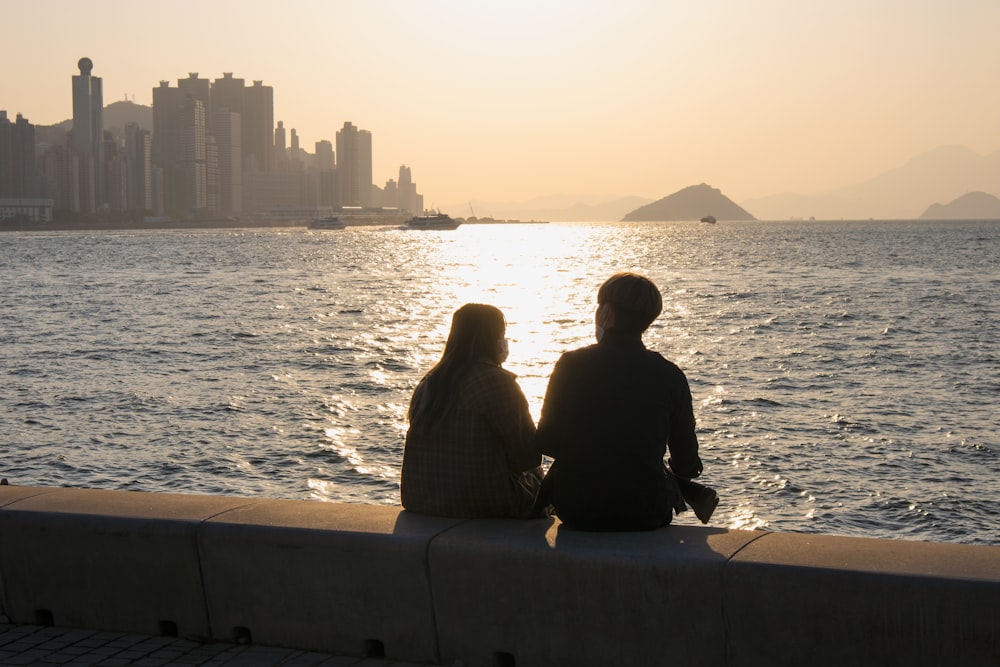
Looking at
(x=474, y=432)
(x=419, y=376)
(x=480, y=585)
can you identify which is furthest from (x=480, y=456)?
(x=419, y=376)

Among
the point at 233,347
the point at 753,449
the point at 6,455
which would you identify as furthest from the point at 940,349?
the point at 6,455

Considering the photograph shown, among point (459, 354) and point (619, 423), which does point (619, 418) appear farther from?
point (459, 354)

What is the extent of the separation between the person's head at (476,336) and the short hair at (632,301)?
58 centimetres

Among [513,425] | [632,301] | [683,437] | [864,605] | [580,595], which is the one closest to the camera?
[864,605]

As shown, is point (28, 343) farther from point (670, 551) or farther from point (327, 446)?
point (670, 551)

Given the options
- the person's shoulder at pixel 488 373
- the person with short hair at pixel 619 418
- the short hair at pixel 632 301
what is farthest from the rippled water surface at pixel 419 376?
the short hair at pixel 632 301

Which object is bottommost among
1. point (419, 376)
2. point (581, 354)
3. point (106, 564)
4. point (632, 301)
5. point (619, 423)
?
point (419, 376)

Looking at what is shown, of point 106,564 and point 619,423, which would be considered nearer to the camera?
point 619,423

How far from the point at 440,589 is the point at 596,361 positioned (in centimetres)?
112

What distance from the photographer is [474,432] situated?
5301 millimetres

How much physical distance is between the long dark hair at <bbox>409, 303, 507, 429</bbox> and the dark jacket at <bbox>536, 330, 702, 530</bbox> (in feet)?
1.44

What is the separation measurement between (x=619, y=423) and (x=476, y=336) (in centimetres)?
81

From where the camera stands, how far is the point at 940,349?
30.1m

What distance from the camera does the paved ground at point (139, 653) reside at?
16.0 ft
